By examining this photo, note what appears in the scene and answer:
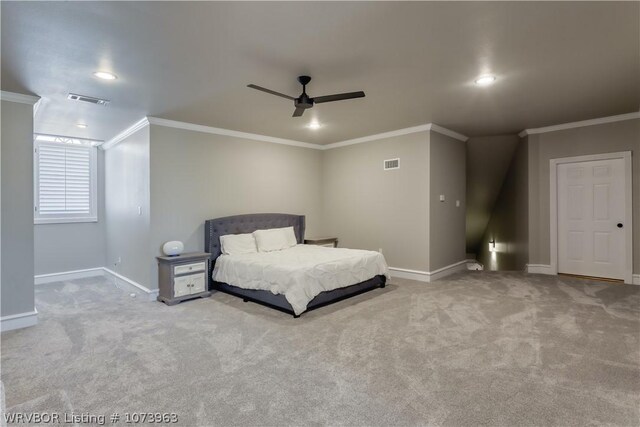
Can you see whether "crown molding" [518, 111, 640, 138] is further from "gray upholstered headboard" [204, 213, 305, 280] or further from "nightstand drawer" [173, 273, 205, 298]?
"nightstand drawer" [173, 273, 205, 298]

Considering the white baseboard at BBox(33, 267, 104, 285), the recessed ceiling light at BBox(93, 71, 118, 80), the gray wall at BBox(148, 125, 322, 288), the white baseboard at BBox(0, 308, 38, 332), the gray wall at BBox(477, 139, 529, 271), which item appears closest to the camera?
the recessed ceiling light at BBox(93, 71, 118, 80)

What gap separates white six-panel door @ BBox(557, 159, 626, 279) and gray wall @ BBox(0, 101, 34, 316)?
764 cm

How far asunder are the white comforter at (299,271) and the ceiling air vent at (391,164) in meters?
1.79

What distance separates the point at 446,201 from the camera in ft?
19.9

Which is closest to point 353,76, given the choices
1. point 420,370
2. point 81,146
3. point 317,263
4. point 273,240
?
point 317,263

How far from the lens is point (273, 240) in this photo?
5625mm

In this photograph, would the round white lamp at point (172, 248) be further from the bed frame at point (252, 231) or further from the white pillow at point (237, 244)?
the white pillow at point (237, 244)

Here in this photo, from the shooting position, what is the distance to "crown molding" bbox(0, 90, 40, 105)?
11.9ft

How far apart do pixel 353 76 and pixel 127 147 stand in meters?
→ 4.06

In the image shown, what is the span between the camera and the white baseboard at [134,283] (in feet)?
15.6

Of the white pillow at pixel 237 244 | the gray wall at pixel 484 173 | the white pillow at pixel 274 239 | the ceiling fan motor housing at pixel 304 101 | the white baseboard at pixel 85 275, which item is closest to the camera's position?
the ceiling fan motor housing at pixel 304 101

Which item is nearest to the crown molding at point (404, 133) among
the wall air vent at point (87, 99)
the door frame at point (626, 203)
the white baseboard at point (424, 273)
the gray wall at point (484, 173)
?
the gray wall at point (484, 173)

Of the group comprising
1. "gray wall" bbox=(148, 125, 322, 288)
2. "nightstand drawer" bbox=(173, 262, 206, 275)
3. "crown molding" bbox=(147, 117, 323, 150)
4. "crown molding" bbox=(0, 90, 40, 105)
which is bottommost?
"nightstand drawer" bbox=(173, 262, 206, 275)

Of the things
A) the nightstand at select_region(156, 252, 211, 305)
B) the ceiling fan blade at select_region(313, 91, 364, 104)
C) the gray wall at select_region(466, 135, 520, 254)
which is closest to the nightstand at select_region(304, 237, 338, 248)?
the nightstand at select_region(156, 252, 211, 305)
